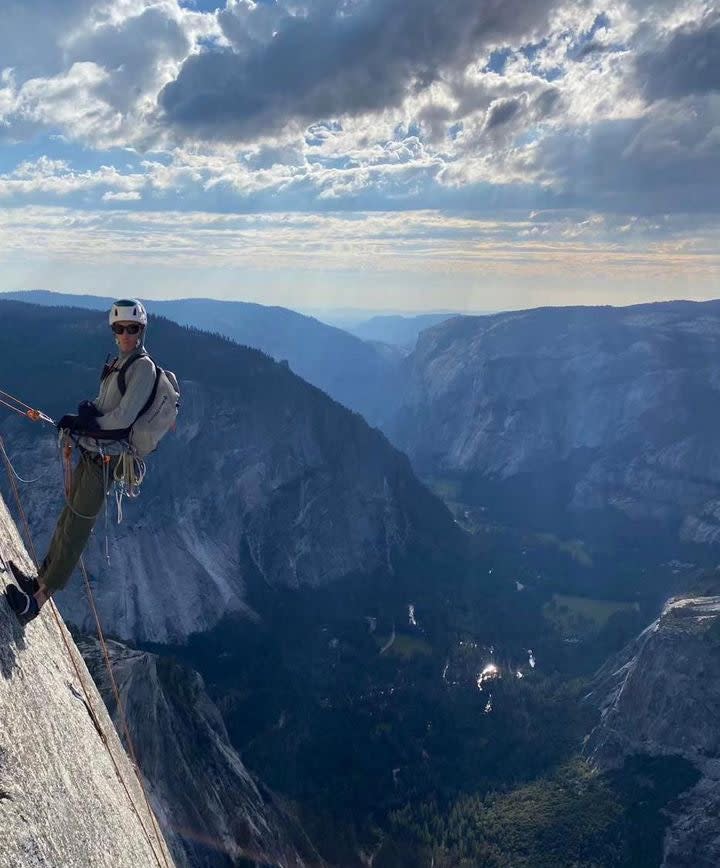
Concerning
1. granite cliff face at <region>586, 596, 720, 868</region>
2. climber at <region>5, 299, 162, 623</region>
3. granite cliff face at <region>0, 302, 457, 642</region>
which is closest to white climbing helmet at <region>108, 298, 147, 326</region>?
climber at <region>5, 299, 162, 623</region>

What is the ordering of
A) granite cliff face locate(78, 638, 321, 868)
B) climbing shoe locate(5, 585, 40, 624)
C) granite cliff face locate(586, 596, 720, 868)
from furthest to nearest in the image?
granite cliff face locate(586, 596, 720, 868), granite cliff face locate(78, 638, 321, 868), climbing shoe locate(5, 585, 40, 624)

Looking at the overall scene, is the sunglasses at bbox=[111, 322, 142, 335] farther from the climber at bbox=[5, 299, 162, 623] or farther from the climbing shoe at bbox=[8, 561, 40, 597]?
the climbing shoe at bbox=[8, 561, 40, 597]

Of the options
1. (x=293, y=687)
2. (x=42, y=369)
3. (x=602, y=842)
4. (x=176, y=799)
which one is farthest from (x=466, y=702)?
(x=42, y=369)

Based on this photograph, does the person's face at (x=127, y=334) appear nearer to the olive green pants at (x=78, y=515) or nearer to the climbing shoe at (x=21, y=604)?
the olive green pants at (x=78, y=515)

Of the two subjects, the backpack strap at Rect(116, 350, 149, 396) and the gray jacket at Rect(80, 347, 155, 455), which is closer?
the gray jacket at Rect(80, 347, 155, 455)

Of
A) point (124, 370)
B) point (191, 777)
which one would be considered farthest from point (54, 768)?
point (191, 777)
